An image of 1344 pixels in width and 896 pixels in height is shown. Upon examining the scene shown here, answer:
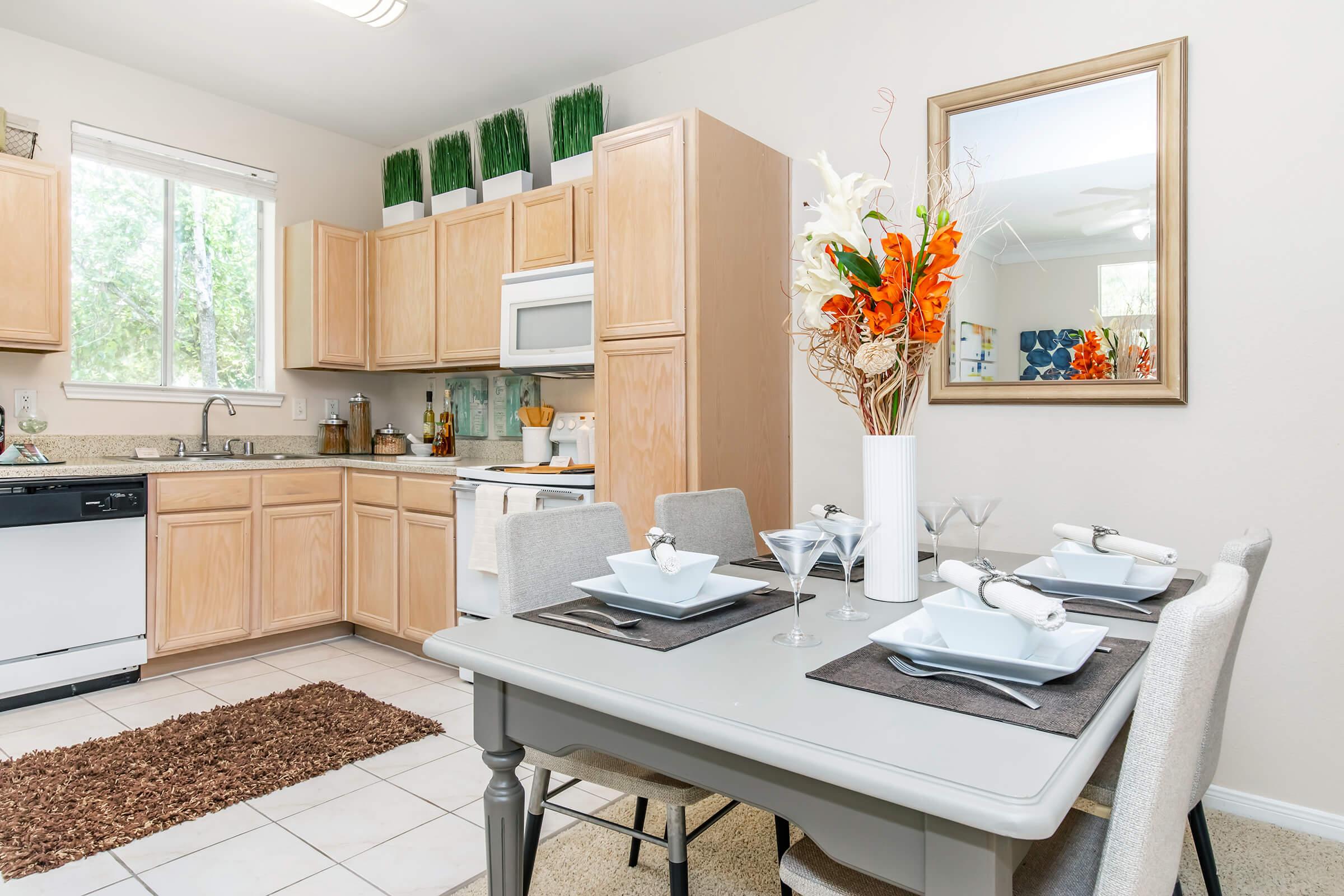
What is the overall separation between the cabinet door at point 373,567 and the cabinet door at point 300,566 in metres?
0.08

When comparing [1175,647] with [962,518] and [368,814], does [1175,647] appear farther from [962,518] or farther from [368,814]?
[368,814]

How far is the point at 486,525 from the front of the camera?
3.22m

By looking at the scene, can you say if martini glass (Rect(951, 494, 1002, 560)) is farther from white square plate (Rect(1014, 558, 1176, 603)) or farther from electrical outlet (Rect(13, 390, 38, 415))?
electrical outlet (Rect(13, 390, 38, 415))

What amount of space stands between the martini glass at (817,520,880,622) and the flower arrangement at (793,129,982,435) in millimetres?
242

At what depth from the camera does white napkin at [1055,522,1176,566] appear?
143 cm

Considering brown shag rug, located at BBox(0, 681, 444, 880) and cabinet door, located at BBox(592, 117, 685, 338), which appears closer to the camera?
brown shag rug, located at BBox(0, 681, 444, 880)

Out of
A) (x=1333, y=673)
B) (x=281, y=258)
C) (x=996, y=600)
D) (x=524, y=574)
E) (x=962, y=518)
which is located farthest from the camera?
(x=281, y=258)

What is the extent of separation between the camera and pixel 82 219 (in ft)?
12.0

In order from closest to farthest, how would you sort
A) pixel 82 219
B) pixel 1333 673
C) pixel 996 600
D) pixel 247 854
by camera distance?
pixel 996 600
pixel 247 854
pixel 1333 673
pixel 82 219

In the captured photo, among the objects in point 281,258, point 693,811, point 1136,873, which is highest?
point 281,258

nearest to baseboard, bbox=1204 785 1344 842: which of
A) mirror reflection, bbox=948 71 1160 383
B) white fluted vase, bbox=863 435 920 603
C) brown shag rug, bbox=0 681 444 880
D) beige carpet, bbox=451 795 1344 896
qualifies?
beige carpet, bbox=451 795 1344 896

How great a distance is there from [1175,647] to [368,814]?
2121 mm

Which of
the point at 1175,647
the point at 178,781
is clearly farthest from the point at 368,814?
the point at 1175,647

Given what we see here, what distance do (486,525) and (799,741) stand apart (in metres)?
2.55
